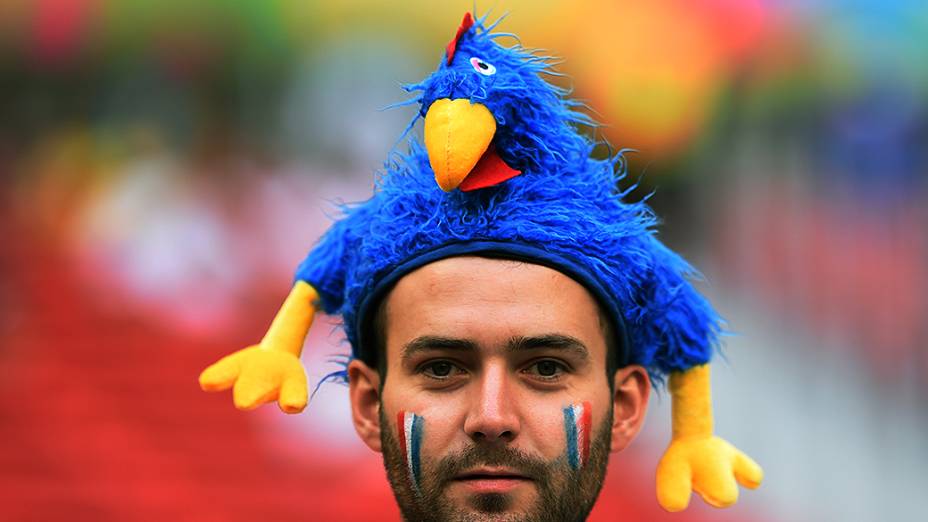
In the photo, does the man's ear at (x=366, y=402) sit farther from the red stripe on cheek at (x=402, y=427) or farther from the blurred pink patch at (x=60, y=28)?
the blurred pink patch at (x=60, y=28)

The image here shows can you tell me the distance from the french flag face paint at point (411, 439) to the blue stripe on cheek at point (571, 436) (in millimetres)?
254

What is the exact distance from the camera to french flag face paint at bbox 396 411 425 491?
Result: 2.31 meters

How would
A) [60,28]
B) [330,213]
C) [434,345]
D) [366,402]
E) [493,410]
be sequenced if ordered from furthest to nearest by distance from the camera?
[60,28] → [330,213] → [366,402] → [434,345] → [493,410]

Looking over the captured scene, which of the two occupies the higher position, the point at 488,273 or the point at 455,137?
the point at 455,137

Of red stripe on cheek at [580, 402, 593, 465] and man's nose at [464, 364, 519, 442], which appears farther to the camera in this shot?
red stripe on cheek at [580, 402, 593, 465]

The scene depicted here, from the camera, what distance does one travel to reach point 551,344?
2.33 metres

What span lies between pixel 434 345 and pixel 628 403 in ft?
1.56

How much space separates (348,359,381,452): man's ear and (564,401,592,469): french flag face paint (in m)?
0.43

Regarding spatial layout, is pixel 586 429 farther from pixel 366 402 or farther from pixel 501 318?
pixel 366 402

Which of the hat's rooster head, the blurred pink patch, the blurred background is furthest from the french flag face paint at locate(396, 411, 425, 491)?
the blurred pink patch

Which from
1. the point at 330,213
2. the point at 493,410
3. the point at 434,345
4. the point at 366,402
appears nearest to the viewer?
the point at 493,410

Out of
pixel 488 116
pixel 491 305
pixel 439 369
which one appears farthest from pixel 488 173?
pixel 439 369

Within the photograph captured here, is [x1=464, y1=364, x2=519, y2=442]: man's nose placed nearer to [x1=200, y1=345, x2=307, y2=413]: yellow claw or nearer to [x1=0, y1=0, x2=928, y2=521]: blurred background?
[x1=200, y1=345, x2=307, y2=413]: yellow claw

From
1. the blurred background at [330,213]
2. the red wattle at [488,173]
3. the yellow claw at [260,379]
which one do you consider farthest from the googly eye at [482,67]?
the blurred background at [330,213]
